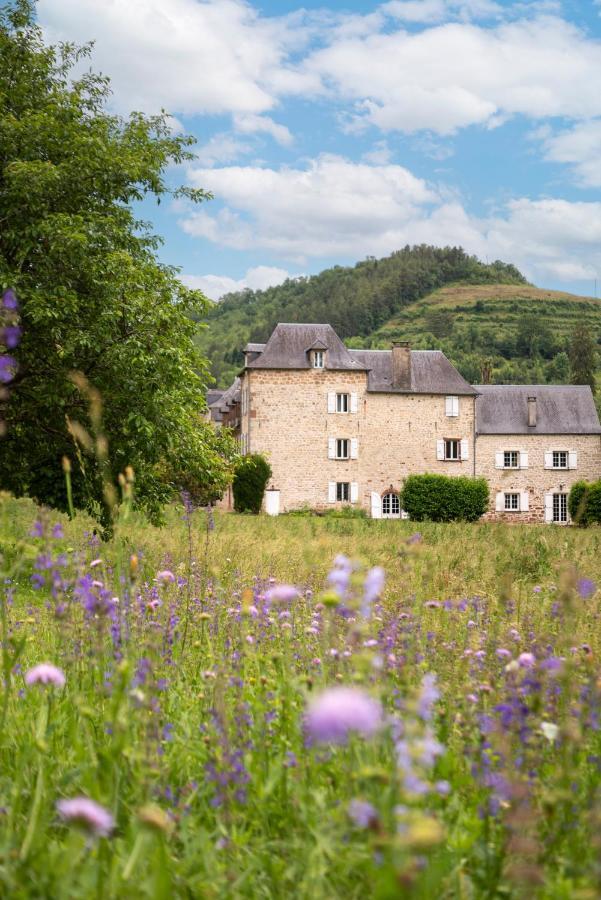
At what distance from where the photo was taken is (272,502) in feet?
121

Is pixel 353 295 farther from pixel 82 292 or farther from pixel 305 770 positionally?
pixel 305 770

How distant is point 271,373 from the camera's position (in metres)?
37.7

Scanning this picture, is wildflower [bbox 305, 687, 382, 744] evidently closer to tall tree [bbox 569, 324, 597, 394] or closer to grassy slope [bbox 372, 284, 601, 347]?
tall tree [bbox 569, 324, 597, 394]

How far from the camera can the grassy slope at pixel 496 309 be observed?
3912 inches

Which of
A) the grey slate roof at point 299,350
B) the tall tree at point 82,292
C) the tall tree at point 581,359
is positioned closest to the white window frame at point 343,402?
the grey slate roof at point 299,350

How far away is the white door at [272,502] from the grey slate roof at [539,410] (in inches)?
453

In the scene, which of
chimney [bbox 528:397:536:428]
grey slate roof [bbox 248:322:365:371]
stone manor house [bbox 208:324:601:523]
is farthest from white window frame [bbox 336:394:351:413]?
chimney [bbox 528:397:536:428]

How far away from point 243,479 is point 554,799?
1322 inches

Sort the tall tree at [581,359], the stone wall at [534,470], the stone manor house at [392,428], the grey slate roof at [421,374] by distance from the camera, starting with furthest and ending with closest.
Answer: the tall tree at [581,359] < the stone wall at [534,470] < the grey slate roof at [421,374] < the stone manor house at [392,428]

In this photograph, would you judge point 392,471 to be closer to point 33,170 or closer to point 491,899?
point 33,170

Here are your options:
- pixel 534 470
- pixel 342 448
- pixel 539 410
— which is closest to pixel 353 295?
pixel 539 410

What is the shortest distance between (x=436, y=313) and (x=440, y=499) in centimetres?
7490

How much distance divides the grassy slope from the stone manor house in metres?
53.9

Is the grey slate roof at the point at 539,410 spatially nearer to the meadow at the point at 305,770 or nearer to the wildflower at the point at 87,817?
the meadow at the point at 305,770
